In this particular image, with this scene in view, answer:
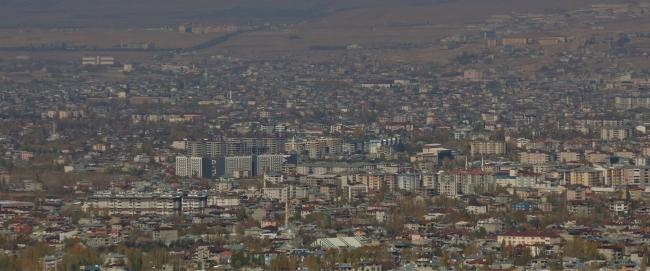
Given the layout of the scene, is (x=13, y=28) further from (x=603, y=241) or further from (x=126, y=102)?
(x=603, y=241)

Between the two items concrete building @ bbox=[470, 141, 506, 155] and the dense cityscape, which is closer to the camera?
the dense cityscape

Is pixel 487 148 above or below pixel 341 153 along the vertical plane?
above

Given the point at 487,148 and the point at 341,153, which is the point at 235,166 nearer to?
the point at 341,153

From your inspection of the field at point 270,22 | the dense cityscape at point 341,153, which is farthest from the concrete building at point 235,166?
the field at point 270,22

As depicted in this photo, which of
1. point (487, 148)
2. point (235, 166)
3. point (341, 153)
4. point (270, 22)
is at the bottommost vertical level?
point (270, 22)

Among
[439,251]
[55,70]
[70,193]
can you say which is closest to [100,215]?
[70,193]

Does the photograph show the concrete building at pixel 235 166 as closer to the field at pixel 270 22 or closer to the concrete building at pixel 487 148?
the concrete building at pixel 487 148

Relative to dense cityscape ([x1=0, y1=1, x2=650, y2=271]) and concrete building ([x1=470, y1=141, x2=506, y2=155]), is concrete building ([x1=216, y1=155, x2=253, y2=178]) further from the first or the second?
concrete building ([x1=470, y1=141, x2=506, y2=155])

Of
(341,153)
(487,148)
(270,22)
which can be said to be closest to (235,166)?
(341,153)

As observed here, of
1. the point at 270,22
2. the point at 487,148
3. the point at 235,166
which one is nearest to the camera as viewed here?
the point at 235,166

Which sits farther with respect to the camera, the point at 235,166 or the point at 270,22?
the point at 270,22

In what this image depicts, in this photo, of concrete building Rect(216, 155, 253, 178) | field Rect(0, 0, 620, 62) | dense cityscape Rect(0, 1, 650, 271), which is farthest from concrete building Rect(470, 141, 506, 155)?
field Rect(0, 0, 620, 62)
